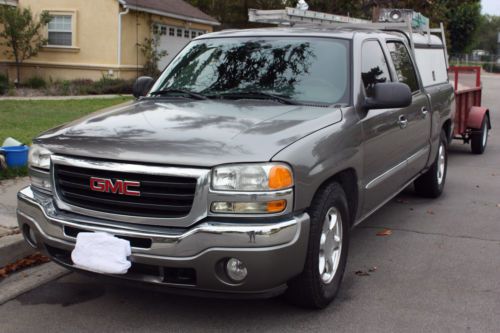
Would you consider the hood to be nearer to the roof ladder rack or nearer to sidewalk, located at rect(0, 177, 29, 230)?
sidewalk, located at rect(0, 177, 29, 230)

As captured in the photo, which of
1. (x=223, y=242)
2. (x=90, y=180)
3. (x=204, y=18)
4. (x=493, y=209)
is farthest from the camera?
(x=204, y=18)

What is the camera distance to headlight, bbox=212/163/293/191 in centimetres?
344

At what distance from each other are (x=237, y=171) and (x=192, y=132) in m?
0.48

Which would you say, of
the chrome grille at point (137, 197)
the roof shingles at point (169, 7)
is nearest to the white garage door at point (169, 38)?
the roof shingles at point (169, 7)

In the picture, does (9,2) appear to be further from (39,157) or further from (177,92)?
(39,157)

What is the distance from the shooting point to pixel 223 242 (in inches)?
133

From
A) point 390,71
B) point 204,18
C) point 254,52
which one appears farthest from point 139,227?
point 204,18

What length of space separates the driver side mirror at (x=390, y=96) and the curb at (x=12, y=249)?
295 centimetres

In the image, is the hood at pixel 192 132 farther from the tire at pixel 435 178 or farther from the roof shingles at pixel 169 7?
the roof shingles at pixel 169 7

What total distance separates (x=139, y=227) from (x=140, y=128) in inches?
27.1

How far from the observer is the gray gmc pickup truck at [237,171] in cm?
345

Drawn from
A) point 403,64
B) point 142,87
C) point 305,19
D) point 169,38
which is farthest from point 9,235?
point 169,38

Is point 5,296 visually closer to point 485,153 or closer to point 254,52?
point 254,52

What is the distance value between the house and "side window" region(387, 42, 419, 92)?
15911mm
